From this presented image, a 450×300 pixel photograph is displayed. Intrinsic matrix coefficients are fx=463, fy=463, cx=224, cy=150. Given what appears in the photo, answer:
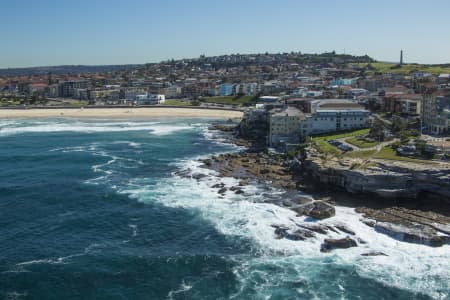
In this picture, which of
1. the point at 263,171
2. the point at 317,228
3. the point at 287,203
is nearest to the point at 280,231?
the point at 317,228

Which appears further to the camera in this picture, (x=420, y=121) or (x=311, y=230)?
(x=420, y=121)

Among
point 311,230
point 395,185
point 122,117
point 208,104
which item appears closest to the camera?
point 311,230

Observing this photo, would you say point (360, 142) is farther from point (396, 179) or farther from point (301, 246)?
point (301, 246)

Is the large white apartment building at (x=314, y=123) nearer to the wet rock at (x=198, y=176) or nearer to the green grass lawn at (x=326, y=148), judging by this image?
the green grass lawn at (x=326, y=148)

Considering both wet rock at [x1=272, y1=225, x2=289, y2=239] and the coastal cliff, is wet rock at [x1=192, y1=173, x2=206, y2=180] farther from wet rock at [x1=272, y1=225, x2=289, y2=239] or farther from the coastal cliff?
wet rock at [x1=272, y1=225, x2=289, y2=239]

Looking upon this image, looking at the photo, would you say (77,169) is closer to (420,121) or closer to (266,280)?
(266,280)

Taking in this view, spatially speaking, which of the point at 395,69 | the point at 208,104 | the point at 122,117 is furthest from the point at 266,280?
the point at 395,69

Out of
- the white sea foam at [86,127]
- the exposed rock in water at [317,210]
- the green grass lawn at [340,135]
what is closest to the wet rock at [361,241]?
the exposed rock in water at [317,210]
